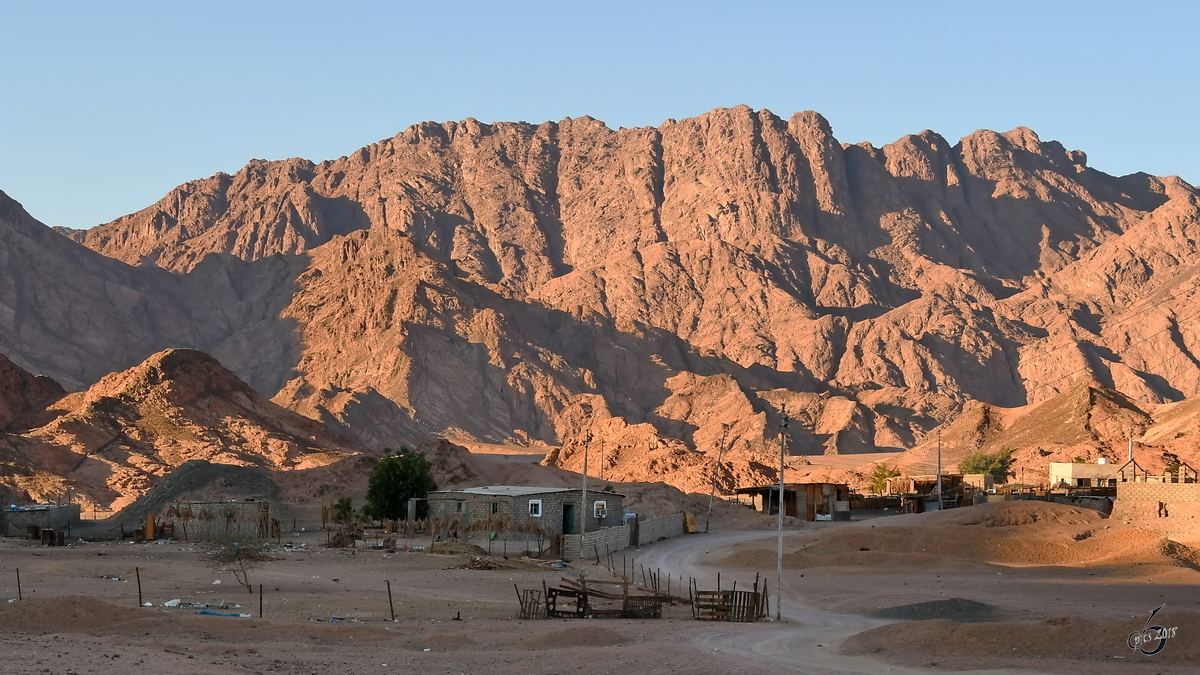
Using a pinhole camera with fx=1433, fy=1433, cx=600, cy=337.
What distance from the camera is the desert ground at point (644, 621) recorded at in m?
27.2

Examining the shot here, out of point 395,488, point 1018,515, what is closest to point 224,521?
point 395,488

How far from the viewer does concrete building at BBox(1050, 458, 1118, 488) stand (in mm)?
91375

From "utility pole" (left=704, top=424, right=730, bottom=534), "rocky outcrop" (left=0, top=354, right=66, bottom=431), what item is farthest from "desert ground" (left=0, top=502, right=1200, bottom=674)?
"rocky outcrop" (left=0, top=354, right=66, bottom=431)

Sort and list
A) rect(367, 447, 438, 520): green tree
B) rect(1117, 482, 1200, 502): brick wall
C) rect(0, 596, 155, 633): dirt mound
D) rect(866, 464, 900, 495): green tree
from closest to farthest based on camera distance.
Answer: rect(0, 596, 155, 633): dirt mound < rect(1117, 482, 1200, 502): brick wall < rect(367, 447, 438, 520): green tree < rect(866, 464, 900, 495): green tree

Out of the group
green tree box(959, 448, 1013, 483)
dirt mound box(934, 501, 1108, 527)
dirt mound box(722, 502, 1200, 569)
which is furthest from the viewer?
green tree box(959, 448, 1013, 483)

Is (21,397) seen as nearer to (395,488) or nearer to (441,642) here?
(395,488)

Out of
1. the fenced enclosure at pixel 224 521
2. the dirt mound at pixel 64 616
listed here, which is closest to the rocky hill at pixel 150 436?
the fenced enclosure at pixel 224 521

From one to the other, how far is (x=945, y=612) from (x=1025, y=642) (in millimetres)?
8523

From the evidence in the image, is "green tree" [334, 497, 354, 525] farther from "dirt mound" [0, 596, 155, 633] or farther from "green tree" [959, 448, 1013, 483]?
"green tree" [959, 448, 1013, 483]

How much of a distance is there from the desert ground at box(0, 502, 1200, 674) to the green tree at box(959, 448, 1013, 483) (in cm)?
4577

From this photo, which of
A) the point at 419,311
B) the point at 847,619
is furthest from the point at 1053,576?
the point at 419,311

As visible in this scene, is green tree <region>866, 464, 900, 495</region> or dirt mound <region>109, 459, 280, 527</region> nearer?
dirt mound <region>109, 459, 280, 527</region>

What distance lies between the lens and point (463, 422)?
183 meters

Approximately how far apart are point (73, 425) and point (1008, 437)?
84.5 meters
